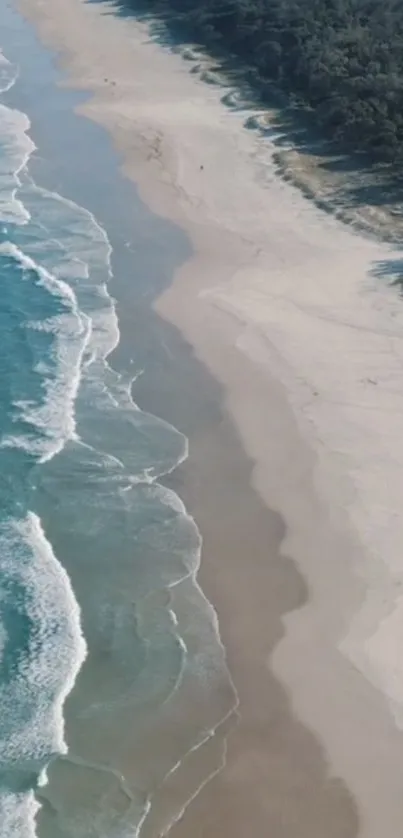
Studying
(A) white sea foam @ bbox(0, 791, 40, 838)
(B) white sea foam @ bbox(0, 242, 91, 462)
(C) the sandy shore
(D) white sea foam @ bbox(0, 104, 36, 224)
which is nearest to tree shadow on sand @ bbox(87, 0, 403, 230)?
(C) the sandy shore

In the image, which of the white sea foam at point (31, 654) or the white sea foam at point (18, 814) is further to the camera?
the white sea foam at point (31, 654)

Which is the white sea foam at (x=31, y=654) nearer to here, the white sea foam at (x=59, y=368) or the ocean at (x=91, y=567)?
the ocean at (x=91, y=567)

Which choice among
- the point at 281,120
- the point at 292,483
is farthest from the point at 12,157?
the point at 292,483

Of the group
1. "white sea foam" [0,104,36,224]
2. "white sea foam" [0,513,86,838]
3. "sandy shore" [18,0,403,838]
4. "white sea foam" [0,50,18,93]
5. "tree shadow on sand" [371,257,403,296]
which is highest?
"tree shadow on sand" [371,257,403,296]

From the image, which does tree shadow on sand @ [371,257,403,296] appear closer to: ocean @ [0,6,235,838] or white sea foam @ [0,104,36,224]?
ocean @ [0,6,235,838]

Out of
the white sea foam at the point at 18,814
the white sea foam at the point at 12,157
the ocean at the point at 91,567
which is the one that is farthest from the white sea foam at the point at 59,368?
the white sea foam at the point at 18,814
